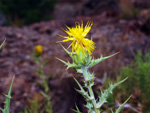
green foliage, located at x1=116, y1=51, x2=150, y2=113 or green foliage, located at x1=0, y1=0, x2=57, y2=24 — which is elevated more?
green foliage, located at x1=0, y1=0, x2=57, y2=24

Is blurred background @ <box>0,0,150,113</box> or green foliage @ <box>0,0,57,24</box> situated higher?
green foliage @ <box>0,0,57,24</box>

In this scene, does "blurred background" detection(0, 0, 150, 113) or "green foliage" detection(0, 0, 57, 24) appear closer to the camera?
"blurred background" detection(0, 0, 150, 113)

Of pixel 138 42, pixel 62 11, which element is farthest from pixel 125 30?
pixel 62 11

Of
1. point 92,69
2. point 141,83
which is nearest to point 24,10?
point 92,69

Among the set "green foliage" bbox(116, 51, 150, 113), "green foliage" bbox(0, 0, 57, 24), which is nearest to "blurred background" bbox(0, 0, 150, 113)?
"green foliage" bbox(116, 51, 150, 113)

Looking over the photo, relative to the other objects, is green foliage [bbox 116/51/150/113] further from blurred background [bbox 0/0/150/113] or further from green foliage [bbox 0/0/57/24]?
green foliage [bbox 0/0/57/24]

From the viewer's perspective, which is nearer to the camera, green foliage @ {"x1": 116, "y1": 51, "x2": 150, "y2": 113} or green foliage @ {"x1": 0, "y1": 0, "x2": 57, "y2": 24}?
green foliage @ {"x1": 116, "y1": 51, "x2": 150, "y2": 113}

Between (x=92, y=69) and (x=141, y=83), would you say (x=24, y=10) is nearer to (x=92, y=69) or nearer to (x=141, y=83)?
(x=92, y=69)

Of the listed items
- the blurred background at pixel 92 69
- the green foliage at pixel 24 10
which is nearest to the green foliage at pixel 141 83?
the blurred background at pixel 92 69
